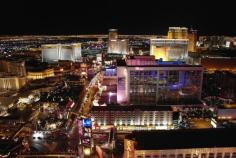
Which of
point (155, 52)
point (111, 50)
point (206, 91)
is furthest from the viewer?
point (111, 50)

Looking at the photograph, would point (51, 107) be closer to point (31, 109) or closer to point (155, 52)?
point (31, 109)

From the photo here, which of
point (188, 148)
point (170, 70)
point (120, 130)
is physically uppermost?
point (170, 70)

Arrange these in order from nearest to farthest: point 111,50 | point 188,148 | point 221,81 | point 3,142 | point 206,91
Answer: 1. point 188,148
2. point 3,142
3. point 206,91
4. point 221,81
5. point 111,50

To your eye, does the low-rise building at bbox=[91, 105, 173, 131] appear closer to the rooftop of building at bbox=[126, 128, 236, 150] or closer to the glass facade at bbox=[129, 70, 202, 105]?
the glass facade at bbox=[129, 70, 202, 105]

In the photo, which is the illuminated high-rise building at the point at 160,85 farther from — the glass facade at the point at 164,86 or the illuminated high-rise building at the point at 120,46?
the illuminated high-rise building at the point at 120,46

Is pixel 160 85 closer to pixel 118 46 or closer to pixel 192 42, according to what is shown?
pixel 192 42

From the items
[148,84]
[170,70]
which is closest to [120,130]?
[148,84]

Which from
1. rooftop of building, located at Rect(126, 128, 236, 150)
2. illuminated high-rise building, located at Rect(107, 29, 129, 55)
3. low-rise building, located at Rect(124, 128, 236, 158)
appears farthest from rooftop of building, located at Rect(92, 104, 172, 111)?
illuminated high-rise building, located at Rect(107, 29, 129, 55)
